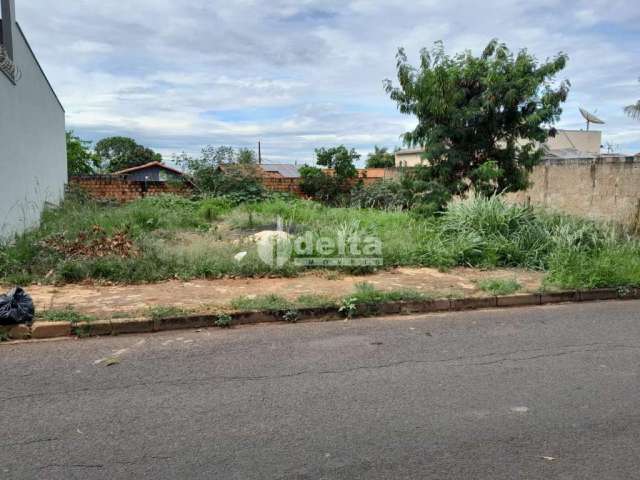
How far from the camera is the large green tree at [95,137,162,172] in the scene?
186ft

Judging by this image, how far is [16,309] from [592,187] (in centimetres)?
1166

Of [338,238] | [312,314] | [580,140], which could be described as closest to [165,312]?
[312,314]

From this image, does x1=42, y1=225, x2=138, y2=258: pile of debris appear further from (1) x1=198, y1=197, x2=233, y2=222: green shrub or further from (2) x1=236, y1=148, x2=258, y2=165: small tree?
(2) x1=236, y1=148, x2=258, y2=165: small tree

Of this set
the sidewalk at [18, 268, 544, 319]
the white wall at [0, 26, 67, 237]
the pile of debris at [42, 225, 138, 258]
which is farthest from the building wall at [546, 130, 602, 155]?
the pile of debris at [42, 225, 138, 258]

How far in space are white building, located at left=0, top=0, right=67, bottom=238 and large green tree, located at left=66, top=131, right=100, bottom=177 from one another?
11.5m

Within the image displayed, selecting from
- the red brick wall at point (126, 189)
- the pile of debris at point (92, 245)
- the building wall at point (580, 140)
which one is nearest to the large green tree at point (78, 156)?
the red brick wall at point (126, 189)

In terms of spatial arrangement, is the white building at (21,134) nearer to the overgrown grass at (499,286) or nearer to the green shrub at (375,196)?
the overgrown grass at (499,286)

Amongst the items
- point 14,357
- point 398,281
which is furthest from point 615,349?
point 14,357

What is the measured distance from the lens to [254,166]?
53.8ft

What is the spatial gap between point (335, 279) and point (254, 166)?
977 cm

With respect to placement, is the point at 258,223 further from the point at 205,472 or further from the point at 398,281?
the point at 205,472

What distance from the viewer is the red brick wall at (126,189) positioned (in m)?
16.2

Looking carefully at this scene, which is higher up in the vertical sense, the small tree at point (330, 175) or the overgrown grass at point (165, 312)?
the small tree at point (330, 175)

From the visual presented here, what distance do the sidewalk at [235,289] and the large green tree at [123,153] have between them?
165 ft
